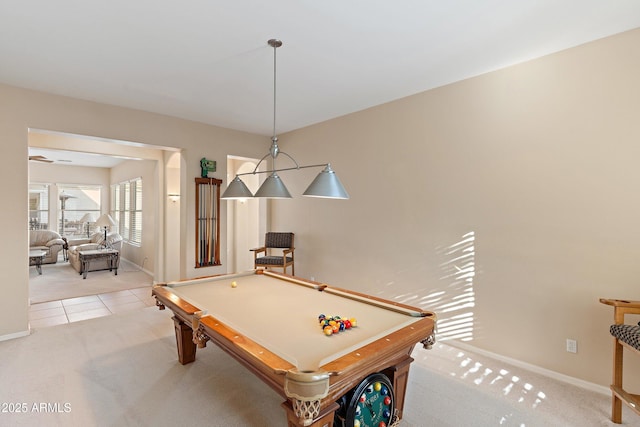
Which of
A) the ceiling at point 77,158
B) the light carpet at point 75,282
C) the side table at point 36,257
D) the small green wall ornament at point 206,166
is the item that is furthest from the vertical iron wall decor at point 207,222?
the side table at point 36,257

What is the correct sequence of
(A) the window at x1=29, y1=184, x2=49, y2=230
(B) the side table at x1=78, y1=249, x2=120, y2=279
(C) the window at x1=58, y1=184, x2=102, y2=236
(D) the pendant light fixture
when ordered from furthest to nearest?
(C) the window at x1=58, y1=184, x2=102, y2=236 → (A) the window at x1=29, y1=184, x2=49, y2=230 → (B) the side table at x1=78, y1=249, x2=120, y2=279 → (D) the pendant light fixture

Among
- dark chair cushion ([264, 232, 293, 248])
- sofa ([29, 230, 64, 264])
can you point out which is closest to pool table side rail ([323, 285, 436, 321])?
dark chair cushion ([264, 232, 293, 248])

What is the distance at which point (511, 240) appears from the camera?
115 inches

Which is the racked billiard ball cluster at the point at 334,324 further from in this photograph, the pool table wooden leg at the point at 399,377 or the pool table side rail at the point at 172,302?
the pool table side rail at the point at 172,302

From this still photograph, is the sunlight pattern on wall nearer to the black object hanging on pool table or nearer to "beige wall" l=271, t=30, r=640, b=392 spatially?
"beige wall" l=271, t=30, r=640, b=392

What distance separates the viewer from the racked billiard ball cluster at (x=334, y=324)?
1781mm

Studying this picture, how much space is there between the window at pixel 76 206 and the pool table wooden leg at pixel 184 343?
315 inches

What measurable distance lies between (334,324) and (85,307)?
4455mm

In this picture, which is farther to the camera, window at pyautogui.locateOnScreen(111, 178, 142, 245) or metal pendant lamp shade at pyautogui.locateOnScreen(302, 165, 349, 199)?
window at pyautogui.locateOnScreen(111, 178, 142, 245)

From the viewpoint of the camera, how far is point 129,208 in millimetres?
7930

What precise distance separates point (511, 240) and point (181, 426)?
10.1ft

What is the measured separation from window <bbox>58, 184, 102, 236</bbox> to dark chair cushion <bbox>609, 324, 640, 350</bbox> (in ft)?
35.8

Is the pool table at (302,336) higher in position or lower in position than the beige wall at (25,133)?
lower

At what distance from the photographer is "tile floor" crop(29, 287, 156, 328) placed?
399 cm
